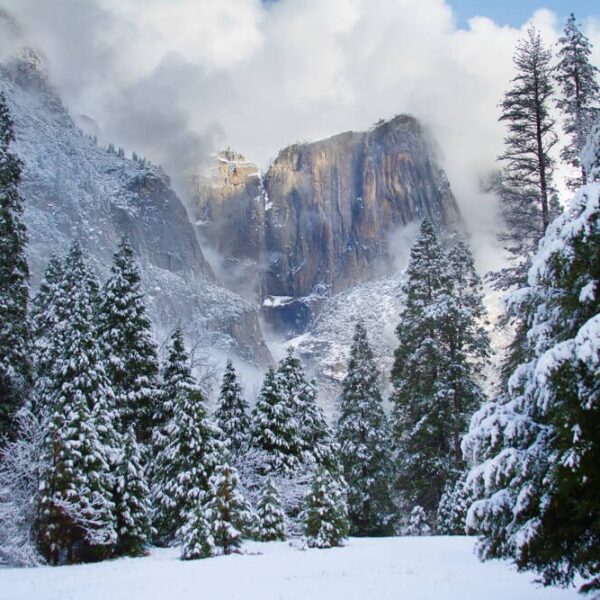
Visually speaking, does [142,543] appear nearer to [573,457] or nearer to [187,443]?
[187,443]

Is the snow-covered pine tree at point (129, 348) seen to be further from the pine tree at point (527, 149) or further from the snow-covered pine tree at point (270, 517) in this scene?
the pine tree at point (527, 149)

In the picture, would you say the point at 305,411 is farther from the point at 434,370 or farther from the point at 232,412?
the point at 434,370

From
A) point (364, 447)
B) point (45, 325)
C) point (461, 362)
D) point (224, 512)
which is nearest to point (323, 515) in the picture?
point (224, 512)

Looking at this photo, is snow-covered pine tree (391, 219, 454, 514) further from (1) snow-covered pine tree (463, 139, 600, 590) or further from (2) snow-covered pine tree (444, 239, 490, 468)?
(1) snow-covered pine tree (463, 139, 600, 590)

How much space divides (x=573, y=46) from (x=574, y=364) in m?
15.3

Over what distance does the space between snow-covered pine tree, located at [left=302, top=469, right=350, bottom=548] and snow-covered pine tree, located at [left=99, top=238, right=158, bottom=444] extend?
10129 millimetres

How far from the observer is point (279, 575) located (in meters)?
14.0

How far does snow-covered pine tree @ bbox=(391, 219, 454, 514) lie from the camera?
2623 cm

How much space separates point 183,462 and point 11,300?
357 inches

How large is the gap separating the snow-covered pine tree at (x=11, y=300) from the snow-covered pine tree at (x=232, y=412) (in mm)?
12449

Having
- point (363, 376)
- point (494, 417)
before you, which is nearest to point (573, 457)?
point (494, 417)

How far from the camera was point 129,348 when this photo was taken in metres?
28.0

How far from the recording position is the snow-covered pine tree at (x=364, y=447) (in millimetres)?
34031

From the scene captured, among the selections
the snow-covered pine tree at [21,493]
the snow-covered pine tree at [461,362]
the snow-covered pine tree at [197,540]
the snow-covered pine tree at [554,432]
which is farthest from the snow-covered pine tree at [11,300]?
the snow-covered pine tree at [554,432]
